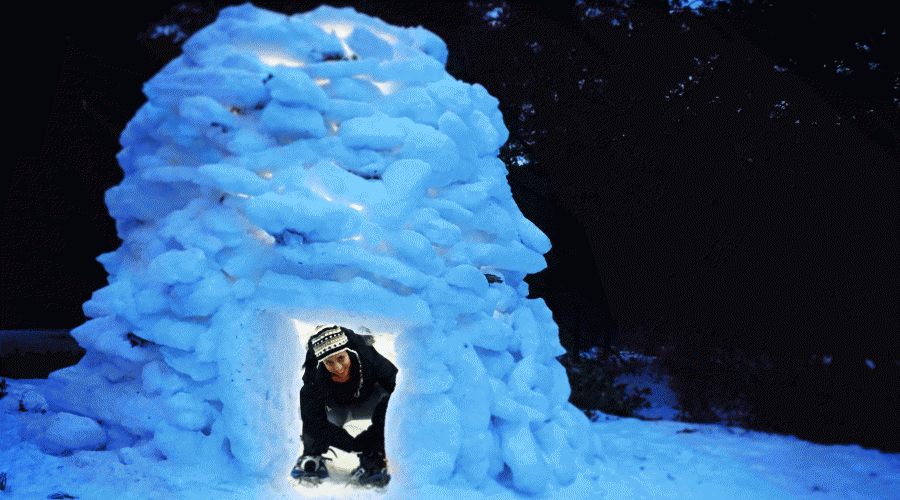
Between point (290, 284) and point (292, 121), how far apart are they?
2.80 feet

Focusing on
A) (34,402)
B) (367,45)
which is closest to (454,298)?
(367,45)

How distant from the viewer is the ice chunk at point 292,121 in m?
2.62

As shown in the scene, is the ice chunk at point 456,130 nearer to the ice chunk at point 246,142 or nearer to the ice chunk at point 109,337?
the ice chunk at point 246,142

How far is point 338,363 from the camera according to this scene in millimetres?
3082

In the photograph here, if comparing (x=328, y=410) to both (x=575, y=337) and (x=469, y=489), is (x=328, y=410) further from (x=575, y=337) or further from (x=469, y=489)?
(x=575, y=337)

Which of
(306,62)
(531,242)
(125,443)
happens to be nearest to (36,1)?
(306,62)

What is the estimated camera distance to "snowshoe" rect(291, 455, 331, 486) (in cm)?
273

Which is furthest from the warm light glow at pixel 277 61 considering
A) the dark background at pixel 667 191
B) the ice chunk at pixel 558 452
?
the ice chunk at pixel 558 452

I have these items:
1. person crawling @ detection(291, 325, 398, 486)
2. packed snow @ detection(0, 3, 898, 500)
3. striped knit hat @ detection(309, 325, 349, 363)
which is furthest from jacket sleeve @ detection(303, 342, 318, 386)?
packed snow @ detection(0, 3, 898, 500)

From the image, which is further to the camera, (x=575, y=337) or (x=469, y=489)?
(x=575, y=337)

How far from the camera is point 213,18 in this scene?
2.98 m

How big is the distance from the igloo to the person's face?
0.59ft

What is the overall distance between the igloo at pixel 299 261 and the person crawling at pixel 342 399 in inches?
6.4

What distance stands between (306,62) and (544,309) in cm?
219
